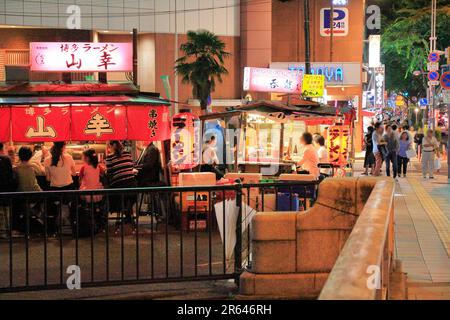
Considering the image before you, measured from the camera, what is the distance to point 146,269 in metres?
9.12

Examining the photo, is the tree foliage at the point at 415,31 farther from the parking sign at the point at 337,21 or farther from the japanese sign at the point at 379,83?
the japanese sign at the point at 379,83

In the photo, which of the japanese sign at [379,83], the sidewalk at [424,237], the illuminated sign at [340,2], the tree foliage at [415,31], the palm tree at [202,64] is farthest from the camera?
the japanese sign at [379,83]

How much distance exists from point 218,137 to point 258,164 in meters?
2.13

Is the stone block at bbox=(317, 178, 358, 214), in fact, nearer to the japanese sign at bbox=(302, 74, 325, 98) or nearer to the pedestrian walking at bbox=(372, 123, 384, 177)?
the pedestrian walking at bbox=(372, 123, 384, 177)

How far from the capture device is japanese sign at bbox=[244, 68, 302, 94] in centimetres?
2359

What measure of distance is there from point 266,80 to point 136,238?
53.1 feet

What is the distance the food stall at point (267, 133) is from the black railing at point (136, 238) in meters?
6.02

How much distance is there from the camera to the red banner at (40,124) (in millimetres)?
13859

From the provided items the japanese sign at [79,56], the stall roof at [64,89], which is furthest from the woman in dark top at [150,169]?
the japanese sign at [79,56]

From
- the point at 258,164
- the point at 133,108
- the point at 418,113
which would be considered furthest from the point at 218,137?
the point at 418,113

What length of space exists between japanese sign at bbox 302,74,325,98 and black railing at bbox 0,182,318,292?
15912 millimetres

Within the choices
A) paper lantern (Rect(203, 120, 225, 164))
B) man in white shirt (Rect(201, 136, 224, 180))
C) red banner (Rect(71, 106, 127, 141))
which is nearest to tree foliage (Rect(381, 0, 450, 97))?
paper lantern (Rect(203, 120, 225, 164))

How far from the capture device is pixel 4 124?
45.4 ft

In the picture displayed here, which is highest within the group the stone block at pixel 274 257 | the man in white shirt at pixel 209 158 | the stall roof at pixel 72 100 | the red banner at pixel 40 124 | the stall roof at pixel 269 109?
the stall roof at pixel 72 100
